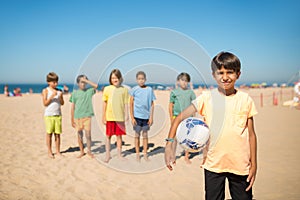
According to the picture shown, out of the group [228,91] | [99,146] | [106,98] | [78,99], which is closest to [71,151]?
[99,146]

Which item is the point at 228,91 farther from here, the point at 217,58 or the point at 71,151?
the point at 71,151

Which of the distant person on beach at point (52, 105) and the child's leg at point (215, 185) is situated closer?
the child's leg at point (215, 185)

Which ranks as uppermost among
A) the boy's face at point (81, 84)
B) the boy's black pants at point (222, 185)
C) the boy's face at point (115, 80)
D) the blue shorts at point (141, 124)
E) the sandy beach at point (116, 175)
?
the boy's face at point (115, 80)

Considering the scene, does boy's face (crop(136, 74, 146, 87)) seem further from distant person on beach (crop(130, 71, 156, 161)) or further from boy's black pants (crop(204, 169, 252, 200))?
boy's black pants (crop(204, 169, 252, 200))

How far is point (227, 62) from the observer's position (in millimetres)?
2248

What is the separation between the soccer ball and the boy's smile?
0.36 metres

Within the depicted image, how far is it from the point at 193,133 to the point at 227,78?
56 cm

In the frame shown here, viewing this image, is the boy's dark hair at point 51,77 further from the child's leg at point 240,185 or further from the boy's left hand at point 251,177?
the boy's left hand at point 251,177

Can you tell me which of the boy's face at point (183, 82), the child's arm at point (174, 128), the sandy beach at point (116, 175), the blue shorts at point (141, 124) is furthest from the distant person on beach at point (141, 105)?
the child's arm at point (174, 128)

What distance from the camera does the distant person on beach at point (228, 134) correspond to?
223 cm

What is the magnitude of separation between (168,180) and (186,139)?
7.90ft

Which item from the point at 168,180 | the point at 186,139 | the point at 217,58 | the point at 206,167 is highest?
the point at 217,58

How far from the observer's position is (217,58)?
7.64 ft

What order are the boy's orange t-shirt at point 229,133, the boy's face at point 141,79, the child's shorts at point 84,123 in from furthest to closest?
1. the child's shorts at point 84,123
2. the boy's face at point 141,79
3. the boy's orange t-shirt at point 229,133
